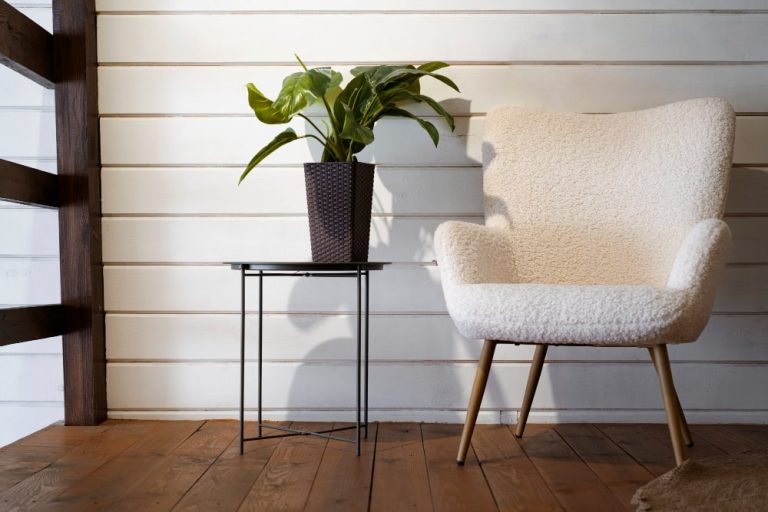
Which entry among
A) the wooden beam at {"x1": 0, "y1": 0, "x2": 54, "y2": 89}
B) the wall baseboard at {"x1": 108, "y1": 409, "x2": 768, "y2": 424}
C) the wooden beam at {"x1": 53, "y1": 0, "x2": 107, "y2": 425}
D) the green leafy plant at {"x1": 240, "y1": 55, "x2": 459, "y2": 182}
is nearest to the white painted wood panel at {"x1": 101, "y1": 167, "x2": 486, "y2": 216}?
the wooden beam at {"x1": 53, "y1": 0, "x2": 107, "y2": 425}

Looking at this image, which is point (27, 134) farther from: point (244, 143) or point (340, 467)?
point (340, 467)

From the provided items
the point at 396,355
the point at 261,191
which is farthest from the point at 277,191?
the point at 396,355

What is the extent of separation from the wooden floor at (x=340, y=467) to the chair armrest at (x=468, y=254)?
416 mm

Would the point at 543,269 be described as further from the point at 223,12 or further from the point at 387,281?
the point at 223,12

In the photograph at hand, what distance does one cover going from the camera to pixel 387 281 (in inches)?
79.0

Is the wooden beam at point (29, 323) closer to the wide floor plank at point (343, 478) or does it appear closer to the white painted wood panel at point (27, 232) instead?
the white painted wood panel at point (27, 232)

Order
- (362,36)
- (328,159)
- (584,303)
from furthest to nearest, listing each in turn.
Answer: 1. (362,36)
2. (328,159)
3. (584,303)

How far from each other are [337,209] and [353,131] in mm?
201

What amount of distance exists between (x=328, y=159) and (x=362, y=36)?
452 millimetres

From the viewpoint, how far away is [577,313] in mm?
1362

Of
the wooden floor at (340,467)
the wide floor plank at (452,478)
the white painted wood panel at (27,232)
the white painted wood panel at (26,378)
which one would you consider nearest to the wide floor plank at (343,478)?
the wooden floor at (340,467)

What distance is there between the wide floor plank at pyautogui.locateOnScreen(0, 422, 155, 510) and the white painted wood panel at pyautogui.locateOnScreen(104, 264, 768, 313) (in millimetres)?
362

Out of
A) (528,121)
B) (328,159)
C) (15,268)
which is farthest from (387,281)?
(15,268)

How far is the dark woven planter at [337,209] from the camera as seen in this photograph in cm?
168
